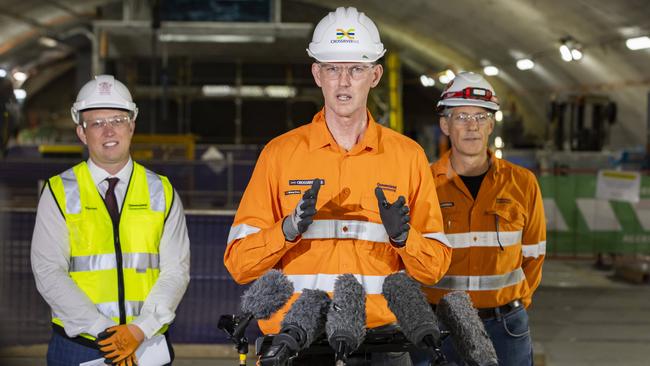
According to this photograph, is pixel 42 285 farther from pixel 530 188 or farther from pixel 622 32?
pixel 622 32

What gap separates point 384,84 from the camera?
A: 34.0m

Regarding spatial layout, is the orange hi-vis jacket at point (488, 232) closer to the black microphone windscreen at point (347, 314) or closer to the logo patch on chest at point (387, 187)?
the logo patch on chest at point (387, 187)

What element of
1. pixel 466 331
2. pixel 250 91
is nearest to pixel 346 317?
pixel 466 331

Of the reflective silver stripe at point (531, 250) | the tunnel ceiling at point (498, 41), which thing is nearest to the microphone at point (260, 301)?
the reflective silver stripe at point (531, 250)

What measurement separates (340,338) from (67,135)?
42.5 meters

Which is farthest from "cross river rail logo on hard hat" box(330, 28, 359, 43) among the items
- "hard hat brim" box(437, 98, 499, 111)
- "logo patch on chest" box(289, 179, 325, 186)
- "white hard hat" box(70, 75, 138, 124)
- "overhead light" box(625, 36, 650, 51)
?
"overhead light" box(625, 36, 650, 51)

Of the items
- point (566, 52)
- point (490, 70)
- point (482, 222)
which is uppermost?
point (490, 70)

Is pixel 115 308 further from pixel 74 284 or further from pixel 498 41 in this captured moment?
pixel 498 41

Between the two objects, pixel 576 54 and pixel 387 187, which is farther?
pixel 576 54

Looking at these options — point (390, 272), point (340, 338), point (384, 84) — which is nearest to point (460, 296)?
A: point (390, 272)

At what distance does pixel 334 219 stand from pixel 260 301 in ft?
1.26

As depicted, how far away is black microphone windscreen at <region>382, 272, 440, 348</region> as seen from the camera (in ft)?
10.0

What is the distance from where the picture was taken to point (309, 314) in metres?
3.09

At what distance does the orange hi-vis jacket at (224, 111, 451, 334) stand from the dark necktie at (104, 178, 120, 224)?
38.5 inches
